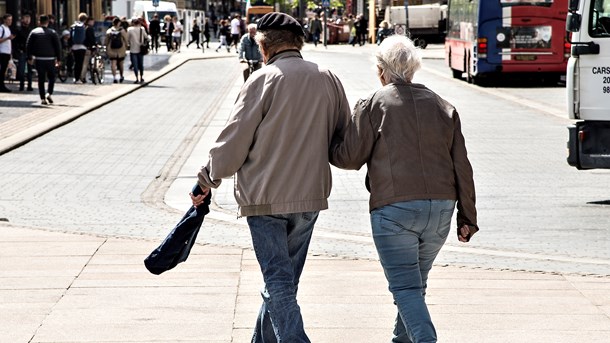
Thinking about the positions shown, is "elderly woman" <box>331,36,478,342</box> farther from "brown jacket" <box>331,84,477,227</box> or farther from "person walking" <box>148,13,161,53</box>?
"person walking" <box>148,13,161,53</box>

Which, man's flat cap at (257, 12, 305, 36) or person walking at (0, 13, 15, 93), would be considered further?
person walking at (0, 13, 15, 93)

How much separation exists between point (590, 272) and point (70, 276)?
3.43 meters

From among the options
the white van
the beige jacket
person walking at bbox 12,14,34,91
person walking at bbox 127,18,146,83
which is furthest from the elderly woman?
the white van

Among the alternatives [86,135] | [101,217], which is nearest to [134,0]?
[86,135]

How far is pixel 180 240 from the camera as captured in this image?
19.4ft

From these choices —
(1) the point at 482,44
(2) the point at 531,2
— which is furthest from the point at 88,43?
(2) the point at 531,2

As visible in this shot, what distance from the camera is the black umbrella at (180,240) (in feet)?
19.3

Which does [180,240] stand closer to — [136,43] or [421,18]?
[136,43]

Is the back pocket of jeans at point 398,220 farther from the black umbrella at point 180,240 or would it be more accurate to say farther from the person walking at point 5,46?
the person walking at point 5,46

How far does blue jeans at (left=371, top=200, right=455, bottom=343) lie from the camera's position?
5574mm

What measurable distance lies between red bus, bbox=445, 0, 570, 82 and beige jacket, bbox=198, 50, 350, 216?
2902 centimetres

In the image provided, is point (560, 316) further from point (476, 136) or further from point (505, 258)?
point (476, 136)

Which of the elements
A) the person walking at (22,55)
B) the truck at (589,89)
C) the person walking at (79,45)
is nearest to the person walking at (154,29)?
the person walking at (79,45)

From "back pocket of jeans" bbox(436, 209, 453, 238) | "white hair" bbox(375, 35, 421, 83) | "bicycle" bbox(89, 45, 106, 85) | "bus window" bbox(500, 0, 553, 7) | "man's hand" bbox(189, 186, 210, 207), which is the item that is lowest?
"bicycle" bbox(89, 45, 106, 85)
